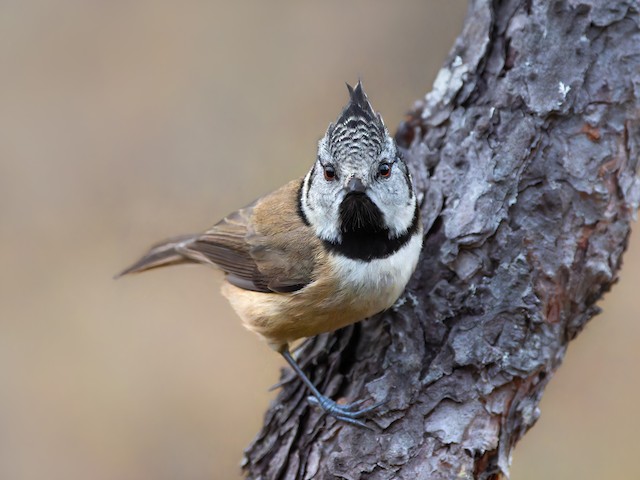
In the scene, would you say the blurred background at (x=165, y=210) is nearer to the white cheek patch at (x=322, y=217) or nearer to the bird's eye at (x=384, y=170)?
the white cheek patch at (x=322, y=217)

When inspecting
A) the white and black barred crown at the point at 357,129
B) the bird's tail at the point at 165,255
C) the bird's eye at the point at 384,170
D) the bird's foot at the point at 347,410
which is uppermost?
the white and black barred crown at the point at 357,129

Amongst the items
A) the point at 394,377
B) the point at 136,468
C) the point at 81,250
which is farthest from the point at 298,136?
the point at 394,377

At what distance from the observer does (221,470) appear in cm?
585

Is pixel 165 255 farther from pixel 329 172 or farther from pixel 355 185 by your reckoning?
pixel 355 185

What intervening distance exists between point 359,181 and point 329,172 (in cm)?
21

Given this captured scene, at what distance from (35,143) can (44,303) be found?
57.5 inches

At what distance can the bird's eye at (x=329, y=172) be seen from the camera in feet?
12.1

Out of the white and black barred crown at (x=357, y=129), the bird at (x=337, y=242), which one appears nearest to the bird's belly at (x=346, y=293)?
the bird at (x=337, y=242)

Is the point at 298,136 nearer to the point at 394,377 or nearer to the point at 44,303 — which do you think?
the point at 44,303

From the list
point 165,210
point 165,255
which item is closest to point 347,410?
point 165,255

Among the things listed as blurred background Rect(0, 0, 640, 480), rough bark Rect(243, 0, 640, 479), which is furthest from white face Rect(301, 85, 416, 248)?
blurred background Rect(0, 0, 640, 480)

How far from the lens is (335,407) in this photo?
3.69 metres

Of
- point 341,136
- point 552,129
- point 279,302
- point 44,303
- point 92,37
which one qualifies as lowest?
point 44,303

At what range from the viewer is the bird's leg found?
3.56 meters
